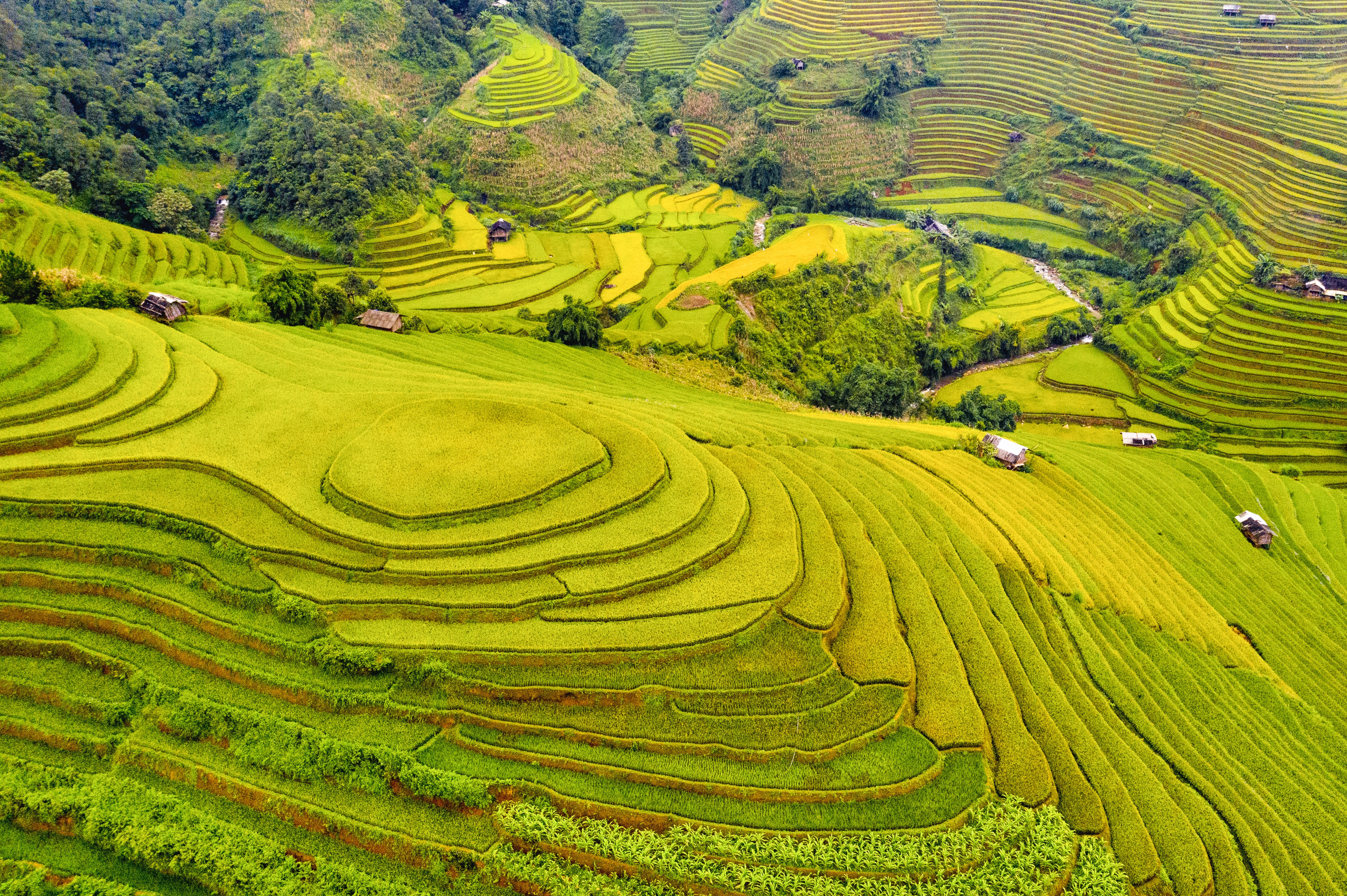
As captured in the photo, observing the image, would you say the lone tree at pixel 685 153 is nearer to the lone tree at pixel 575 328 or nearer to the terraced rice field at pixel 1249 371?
the lone tree at pixel 575 328

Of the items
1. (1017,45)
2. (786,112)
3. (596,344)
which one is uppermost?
(1017,45)

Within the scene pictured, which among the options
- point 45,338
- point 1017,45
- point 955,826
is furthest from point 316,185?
point 1017,45

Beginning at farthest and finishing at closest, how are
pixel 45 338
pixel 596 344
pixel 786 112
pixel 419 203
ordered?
pixel 786 112 < pixel 419 203 < pixel 596 344 < pixel 45 338

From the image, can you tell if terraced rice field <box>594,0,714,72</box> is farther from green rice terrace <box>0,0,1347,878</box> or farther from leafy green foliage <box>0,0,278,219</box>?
leafy green foliage <box>0,0,278,219</box>

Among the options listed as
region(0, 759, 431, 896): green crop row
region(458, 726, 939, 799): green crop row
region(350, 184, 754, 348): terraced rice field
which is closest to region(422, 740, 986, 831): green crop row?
region(458, 726, 939, 799): green crop row

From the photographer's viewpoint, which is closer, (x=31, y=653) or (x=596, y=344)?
(x=31, y=653)

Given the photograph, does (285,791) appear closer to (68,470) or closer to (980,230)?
(68,470)

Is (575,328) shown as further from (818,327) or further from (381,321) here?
(818,327)
